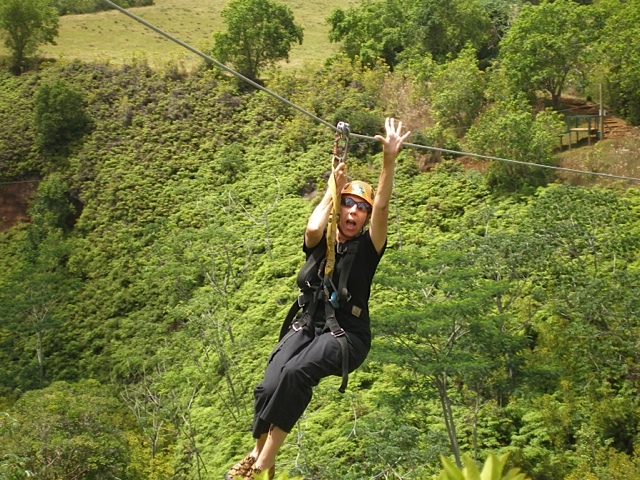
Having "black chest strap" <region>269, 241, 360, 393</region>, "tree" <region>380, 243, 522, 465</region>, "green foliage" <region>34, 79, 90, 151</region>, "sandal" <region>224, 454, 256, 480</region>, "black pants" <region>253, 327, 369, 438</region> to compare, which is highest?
"black chest strap" <region>269, 241, 360, 393</region>

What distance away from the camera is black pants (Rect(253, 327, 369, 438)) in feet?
9.30

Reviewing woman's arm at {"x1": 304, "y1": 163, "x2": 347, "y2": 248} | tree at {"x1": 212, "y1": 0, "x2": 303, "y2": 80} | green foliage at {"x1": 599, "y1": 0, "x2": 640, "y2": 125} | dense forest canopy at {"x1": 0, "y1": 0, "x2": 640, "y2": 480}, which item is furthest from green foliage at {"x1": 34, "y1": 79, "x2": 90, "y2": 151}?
woman's arm at {"x1": 304, "y1": 163, "x2": 347, "y2": 248}

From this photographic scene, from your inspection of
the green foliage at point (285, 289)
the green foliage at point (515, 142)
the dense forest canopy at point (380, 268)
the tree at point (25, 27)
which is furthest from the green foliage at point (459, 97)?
the tree at point (25, 27)

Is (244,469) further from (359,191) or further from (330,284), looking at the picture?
(359,191)

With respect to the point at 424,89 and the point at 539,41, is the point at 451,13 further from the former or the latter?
the point at 539,41

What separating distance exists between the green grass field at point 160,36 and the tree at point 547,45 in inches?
306

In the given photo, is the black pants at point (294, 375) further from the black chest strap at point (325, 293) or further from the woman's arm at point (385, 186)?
the woman's arm at point (385, 186)

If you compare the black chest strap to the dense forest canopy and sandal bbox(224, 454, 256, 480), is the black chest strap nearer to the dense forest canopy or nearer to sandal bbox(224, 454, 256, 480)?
sandal bbox(224, 454, 256, 480)

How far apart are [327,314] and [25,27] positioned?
81.4ft

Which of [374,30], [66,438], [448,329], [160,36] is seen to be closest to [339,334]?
[448,329]

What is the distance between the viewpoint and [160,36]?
2855 centimetres

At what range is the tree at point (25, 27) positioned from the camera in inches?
960

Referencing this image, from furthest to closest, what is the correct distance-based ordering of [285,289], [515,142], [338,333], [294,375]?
[285,289], [515,142], [338,333], [294,375]

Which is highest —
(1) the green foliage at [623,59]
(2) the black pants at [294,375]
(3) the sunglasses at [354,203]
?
(3) the sunglasses at [354,203]
